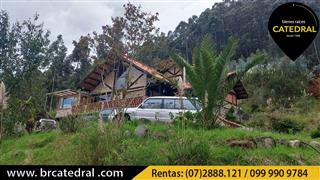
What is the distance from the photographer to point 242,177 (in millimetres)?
4273

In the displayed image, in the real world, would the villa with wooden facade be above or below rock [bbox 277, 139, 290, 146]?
above

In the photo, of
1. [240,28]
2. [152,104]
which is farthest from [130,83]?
[240,28]

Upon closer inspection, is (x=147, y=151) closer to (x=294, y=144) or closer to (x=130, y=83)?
(x=294, y=144)

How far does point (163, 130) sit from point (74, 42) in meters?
13.9

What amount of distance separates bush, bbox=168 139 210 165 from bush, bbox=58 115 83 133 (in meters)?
3.80

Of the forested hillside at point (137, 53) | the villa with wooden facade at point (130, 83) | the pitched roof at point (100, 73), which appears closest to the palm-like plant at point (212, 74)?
the forested hillside at point (137, 53)

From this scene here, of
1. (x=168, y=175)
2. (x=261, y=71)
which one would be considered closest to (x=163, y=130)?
(x=168, y=175)

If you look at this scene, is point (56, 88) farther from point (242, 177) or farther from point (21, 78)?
point (242, 177)

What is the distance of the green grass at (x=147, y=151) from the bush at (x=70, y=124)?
0.78ft

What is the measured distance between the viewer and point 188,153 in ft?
19.5

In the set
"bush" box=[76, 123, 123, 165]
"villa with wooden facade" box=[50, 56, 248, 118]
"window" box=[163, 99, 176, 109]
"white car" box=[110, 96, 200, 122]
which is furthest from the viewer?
"villa with wooden facade" box=[50, 56, 248, 118]

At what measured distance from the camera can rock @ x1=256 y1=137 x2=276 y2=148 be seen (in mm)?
8482

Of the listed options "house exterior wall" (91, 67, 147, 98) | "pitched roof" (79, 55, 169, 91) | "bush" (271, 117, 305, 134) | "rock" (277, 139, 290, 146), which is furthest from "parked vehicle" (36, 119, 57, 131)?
"house exterior wall" (91, 67, 147, 98)

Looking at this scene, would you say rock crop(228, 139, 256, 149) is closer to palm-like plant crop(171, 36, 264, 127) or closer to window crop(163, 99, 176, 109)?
palm-like plant crop(171, 36, 264, 127)
